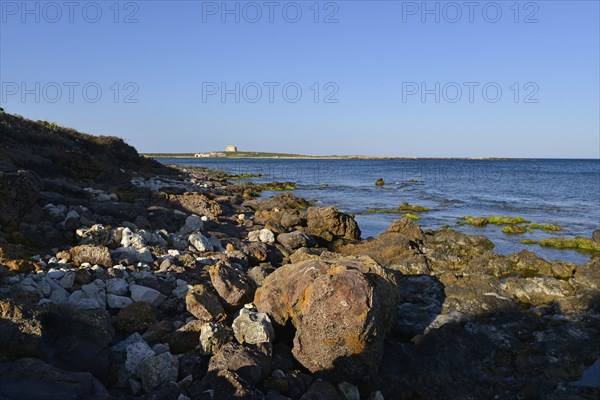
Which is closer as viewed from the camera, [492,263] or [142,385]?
[142,385]

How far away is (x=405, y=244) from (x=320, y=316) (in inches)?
357

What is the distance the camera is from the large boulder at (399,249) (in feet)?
44.4

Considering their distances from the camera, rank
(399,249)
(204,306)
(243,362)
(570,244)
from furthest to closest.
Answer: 1. (570,244)
2. (399,249)
3. (204,306)
4. (243,362)

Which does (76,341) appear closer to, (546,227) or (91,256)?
(91,256)

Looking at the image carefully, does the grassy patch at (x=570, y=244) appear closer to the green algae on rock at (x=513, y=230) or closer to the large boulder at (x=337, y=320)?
the green algae on rock at (x=513, y=230)

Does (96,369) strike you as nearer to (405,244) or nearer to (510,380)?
(510,380)

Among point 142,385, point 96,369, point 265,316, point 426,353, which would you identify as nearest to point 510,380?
point 426,353

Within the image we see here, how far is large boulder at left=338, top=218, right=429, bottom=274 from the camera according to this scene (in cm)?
1354

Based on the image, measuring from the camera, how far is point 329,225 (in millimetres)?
17938

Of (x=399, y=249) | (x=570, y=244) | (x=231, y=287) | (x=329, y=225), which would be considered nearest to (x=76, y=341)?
(x=231, y=287)

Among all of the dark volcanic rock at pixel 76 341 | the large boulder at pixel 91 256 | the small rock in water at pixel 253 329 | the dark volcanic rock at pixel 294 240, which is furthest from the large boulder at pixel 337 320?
the dark volcanic rock at pixel 294 240

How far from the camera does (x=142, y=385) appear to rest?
559 centimetres

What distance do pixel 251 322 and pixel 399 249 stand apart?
29.3ft

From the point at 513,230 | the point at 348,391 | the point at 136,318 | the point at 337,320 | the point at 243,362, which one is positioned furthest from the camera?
the point at 513,230
